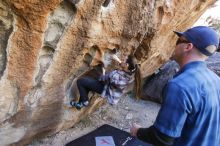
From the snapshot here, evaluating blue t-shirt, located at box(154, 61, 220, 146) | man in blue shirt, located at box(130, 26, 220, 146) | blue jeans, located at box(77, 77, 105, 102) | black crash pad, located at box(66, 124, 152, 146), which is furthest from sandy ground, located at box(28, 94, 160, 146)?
blue t-shirt, located at box(154, 61, 220, 146)

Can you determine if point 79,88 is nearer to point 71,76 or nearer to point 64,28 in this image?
point 71,76

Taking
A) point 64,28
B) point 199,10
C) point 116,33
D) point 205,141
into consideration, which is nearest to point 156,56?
point 199,10

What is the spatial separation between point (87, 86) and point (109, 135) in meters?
0.98

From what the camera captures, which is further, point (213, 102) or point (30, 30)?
point (30, 30)

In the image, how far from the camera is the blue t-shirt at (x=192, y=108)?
2234mm

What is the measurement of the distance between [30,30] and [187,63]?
140cm

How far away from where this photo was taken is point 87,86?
4.16 meters

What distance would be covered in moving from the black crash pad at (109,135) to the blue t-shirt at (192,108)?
2238 millimetres

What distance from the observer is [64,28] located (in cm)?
330

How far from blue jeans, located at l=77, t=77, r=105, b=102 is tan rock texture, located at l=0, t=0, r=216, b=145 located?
0.43 feet

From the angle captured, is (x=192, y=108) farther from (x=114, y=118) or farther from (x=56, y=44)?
(x=114, y=118)

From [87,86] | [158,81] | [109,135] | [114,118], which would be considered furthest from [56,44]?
[158,81]

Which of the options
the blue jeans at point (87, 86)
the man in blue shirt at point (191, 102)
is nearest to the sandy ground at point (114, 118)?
the blue jeans at point (87, 86)

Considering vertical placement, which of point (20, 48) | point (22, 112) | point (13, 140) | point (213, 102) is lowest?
point (13, 140)
